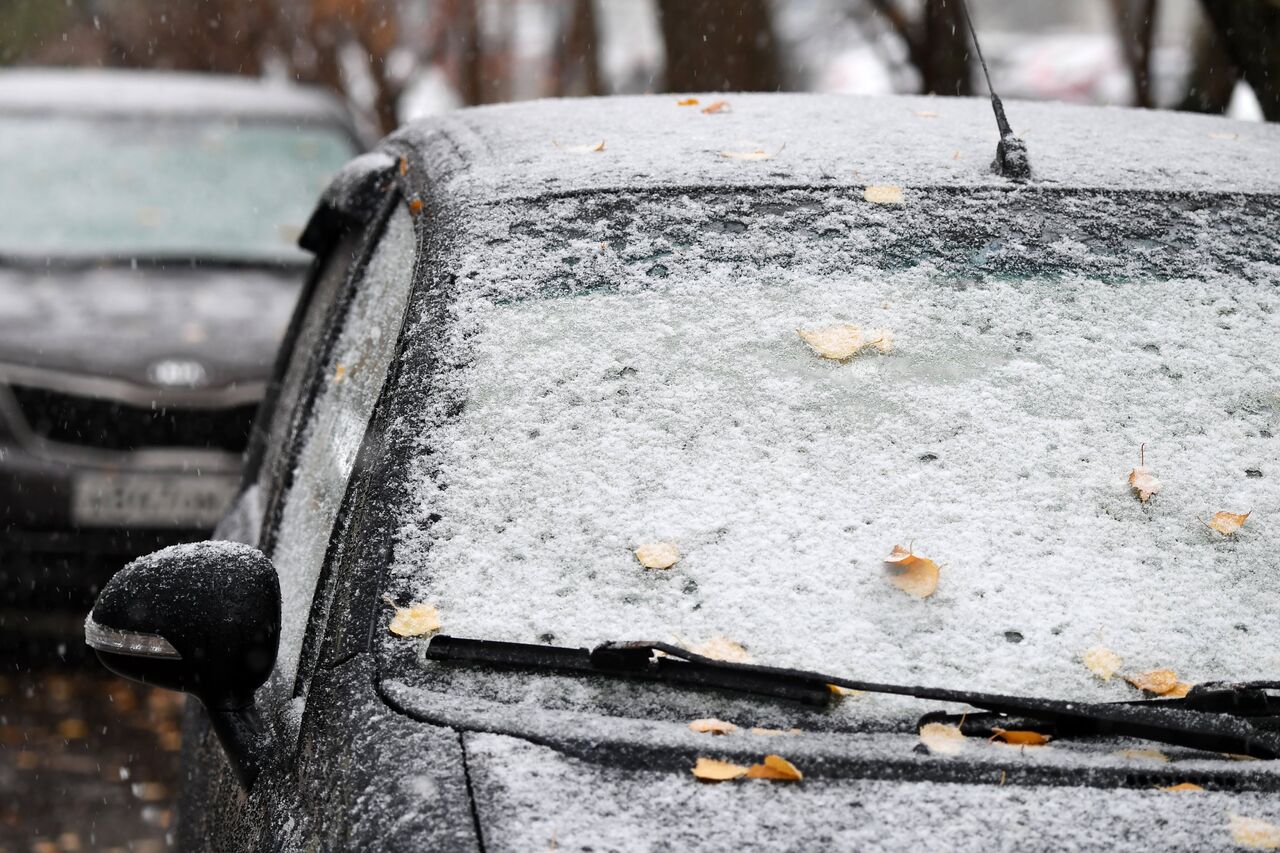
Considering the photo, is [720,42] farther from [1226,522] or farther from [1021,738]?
[1021,738]

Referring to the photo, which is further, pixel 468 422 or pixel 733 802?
pixel 468 422

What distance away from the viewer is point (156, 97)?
22.0ft

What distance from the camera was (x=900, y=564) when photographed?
183cm

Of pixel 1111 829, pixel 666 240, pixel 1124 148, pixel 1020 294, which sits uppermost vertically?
pixel 1124 148

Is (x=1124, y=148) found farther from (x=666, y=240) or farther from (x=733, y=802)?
(x=733, y=802)

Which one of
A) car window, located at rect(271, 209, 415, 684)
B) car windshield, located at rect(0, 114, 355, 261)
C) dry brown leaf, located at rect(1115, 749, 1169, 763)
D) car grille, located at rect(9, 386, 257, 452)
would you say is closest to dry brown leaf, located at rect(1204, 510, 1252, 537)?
dry brown leaf, located at rect(1115, 749, 1169, 763)

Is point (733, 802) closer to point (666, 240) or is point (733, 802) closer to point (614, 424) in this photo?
point (614, 424)

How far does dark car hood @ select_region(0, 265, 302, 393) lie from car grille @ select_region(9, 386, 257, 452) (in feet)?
0.32

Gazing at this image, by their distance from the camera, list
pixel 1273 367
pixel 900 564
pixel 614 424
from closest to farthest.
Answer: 1. pixel 900 564
2. pixel 614 424
3. pixel 1273 367

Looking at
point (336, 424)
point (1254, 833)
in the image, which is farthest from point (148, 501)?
point (1254, 833)

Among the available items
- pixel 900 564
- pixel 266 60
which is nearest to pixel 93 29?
pixel 266 60

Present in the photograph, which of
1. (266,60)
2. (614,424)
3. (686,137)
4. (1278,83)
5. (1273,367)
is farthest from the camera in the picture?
(266,60)

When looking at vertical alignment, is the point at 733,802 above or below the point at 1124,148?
below

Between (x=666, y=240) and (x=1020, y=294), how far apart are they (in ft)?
1.68
